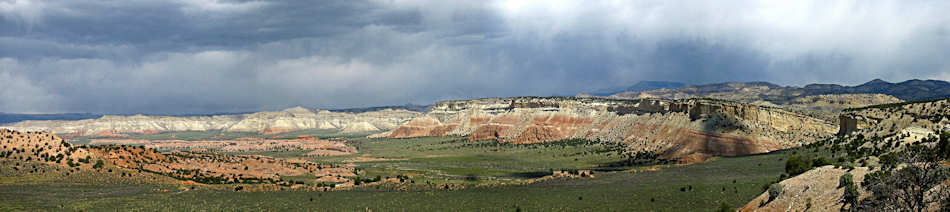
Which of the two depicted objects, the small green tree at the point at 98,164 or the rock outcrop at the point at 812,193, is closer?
the rock outcrop at the point at 812,193

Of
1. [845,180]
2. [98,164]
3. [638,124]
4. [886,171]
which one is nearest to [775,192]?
[845,180]

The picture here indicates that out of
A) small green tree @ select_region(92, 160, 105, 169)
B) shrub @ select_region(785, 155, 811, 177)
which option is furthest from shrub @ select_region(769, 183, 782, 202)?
small green tree @ select_region(92, 160, 105, 169)

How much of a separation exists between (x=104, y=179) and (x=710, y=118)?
72.4 metres

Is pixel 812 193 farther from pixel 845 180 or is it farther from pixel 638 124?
pixel 638 124

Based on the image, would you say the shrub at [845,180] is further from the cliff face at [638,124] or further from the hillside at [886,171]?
the cliff face at [638,124]

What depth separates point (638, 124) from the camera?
102625 millimetres

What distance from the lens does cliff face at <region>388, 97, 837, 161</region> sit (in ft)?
240

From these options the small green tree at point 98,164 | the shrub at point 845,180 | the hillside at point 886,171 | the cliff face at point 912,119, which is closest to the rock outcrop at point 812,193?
the hillside at point 886,171

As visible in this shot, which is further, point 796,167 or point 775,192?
point 796,167

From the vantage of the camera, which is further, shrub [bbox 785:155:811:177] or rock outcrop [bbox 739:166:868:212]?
shrub [bbox 785:155:811:177]

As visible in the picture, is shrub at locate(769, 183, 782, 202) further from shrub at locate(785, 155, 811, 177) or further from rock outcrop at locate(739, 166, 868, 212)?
shrub at locate(785, 155, 811, 177)

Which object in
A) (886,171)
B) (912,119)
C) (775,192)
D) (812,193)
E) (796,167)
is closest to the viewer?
(886,171)

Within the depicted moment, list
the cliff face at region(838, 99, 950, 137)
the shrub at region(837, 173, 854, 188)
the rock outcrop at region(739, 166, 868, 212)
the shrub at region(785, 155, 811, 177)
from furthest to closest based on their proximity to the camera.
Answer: the cliff face at region(838, 99, 950, 137), the shrub at region(785, 155, 811, 177), the rock outcrop at region(739, 166, 868, 212), the shrub at region(837, 173, 854, 188)

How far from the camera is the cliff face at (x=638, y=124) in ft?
240
